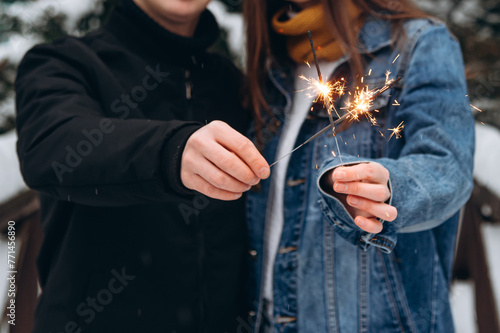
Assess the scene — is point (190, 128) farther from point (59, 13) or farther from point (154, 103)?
point (59, 13)

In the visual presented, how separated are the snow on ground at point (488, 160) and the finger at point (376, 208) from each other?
1199 mm

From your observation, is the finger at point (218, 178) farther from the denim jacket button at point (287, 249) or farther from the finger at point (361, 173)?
the denim jacket button at point (287, 249)

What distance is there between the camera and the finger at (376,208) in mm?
614

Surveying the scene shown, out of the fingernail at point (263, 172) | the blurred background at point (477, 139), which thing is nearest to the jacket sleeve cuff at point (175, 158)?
the fingernail at point (263, 172)

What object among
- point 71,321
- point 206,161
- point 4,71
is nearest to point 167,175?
point 206,161

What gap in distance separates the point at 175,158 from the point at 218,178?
0.08 metres

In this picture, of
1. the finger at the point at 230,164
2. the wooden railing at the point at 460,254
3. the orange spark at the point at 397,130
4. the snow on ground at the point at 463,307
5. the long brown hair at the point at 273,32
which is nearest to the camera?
the finger at the point at 230,164

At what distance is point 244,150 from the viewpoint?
22.0 inches

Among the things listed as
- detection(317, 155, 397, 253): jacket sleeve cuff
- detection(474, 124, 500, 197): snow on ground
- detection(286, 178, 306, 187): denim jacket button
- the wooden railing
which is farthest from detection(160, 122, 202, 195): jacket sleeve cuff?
detection(474, 124, 500, 197): snow on ground

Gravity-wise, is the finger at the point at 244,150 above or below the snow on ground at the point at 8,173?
above

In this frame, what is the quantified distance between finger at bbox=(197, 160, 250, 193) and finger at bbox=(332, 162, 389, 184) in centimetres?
15

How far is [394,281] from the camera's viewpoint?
Result: 880 mm

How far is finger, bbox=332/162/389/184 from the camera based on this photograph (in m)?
0.58

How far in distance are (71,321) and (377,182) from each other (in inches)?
27.7
